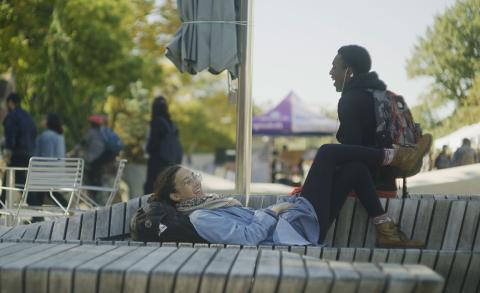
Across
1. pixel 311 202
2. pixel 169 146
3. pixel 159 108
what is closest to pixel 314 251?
pixel 311 202

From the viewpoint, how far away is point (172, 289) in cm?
369

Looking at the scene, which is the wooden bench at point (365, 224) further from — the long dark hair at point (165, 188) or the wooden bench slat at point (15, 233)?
the long dark hair at point (165, 188)

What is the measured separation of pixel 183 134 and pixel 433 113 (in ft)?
228

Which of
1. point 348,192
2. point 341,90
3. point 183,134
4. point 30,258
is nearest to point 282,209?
point 348,192

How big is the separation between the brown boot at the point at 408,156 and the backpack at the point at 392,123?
1.3 inches

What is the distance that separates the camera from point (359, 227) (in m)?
5.97

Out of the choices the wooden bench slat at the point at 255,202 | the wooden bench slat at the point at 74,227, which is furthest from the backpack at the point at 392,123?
the wooden bench slat at the point at 74,227

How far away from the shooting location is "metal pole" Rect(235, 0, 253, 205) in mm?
6922

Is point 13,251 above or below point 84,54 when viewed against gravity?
below

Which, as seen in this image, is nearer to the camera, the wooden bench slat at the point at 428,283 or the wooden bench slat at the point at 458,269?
the wooden bench slat at the point at 428,283

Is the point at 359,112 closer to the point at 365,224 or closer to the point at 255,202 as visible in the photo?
the point at 365,224

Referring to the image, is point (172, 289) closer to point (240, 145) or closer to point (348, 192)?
point (348, 192)

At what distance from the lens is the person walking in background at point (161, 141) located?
13.8 metres

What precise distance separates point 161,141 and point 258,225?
27.6ft
